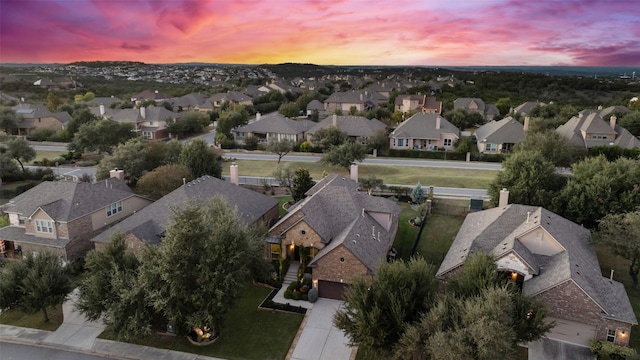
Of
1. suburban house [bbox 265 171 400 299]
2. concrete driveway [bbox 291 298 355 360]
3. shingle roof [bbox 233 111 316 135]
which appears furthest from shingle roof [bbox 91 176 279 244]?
shingle roof [bbox 233 111 316 135]

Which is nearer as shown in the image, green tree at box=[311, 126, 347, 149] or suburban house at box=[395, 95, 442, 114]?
green tree at box=[311, 126, 347, 149]

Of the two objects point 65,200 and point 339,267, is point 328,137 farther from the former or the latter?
point 339,267

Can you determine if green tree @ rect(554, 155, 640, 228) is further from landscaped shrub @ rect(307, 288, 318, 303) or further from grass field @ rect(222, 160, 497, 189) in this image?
landscaped shrub @ rect(307, 288, 318, 303)

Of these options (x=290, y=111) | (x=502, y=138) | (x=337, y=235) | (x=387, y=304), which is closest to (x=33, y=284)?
(x=337, y=235)

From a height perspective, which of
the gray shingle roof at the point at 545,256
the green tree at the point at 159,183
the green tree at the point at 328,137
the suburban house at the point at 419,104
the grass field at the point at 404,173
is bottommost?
the grass field at the point at 404,173

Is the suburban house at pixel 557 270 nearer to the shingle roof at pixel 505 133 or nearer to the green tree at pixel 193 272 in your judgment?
the green tree at pixel 193 272

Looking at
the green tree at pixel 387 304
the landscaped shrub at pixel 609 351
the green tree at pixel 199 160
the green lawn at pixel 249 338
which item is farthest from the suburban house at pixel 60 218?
the landscaped shrub at pixel 609 351
